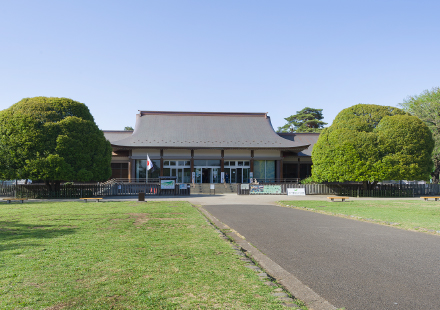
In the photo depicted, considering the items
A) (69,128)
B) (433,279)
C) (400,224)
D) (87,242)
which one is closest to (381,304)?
(433,279)

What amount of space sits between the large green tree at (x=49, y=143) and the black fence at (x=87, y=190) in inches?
90.2

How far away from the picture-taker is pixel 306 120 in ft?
257

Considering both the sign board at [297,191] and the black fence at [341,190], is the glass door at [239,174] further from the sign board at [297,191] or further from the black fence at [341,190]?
the sign board at [297,191]

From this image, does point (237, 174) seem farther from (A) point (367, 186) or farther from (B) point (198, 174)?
(A) point (367, 186)

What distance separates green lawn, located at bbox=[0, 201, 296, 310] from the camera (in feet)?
12.4

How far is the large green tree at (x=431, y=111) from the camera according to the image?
130ft

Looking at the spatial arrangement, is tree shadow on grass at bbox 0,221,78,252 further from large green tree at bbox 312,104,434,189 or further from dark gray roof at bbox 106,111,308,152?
dark gray roof at bbox 106,111,308,152

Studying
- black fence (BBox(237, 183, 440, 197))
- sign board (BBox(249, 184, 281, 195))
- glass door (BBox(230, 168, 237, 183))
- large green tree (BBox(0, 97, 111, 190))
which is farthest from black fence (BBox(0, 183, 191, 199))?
glass door (BBox(230, 168, 237, 183))

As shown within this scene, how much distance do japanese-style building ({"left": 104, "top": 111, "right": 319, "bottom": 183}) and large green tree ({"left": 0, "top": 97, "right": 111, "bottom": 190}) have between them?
12.0 meters

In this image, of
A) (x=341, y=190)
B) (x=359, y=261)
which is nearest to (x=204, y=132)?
(x=341, y=190)

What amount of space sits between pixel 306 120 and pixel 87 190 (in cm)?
5989

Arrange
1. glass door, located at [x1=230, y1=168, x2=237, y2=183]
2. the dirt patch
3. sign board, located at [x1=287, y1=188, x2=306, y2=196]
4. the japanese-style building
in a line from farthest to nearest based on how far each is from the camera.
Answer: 1. glass door, located at [x1=230, y1=168, x2=237, y2=183]
2. the japanese-style building
3. sign board, located at [x1=287, y1=188, x2=306, y2=196]
4. the dirt patch

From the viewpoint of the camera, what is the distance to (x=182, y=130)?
45.4 metres

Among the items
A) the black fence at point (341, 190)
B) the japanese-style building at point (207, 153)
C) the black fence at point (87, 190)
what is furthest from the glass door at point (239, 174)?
the black fence at point (87, 190)
